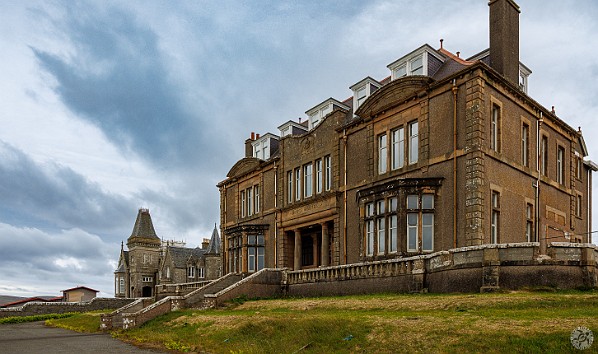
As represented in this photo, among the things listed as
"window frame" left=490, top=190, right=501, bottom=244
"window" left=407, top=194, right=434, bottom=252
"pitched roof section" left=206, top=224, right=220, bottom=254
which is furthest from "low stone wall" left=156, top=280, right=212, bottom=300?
"pitched roof section" left=206, top=224, right=220, bottom=254

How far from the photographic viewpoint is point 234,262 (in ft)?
138

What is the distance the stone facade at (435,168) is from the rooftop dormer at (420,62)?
59 millimetres

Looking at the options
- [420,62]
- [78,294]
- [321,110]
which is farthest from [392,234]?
[78,294]

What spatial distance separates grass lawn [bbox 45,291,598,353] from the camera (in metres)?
12.0

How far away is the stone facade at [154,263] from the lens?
8294 cm

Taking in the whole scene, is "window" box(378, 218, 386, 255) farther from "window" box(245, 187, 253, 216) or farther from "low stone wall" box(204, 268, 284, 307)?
"window" box(245, 187, 253, 216)

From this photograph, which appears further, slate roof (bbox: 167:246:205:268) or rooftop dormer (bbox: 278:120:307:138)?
slate roof (bbox: 167:246:205:268)

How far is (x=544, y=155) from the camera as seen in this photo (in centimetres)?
3108

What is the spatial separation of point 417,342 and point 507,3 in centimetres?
2172

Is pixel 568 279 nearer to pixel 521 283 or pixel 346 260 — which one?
pixel 521 283

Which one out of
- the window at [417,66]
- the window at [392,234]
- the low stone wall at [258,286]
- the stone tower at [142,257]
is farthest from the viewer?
the stone tower at [142,257]

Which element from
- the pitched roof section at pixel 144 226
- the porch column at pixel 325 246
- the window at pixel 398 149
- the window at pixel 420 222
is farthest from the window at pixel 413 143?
the pitched roof section at pixel 144 226

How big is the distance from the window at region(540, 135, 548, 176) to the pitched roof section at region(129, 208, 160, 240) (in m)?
67.8

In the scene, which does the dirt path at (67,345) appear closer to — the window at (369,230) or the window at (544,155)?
the window at (369,230)
